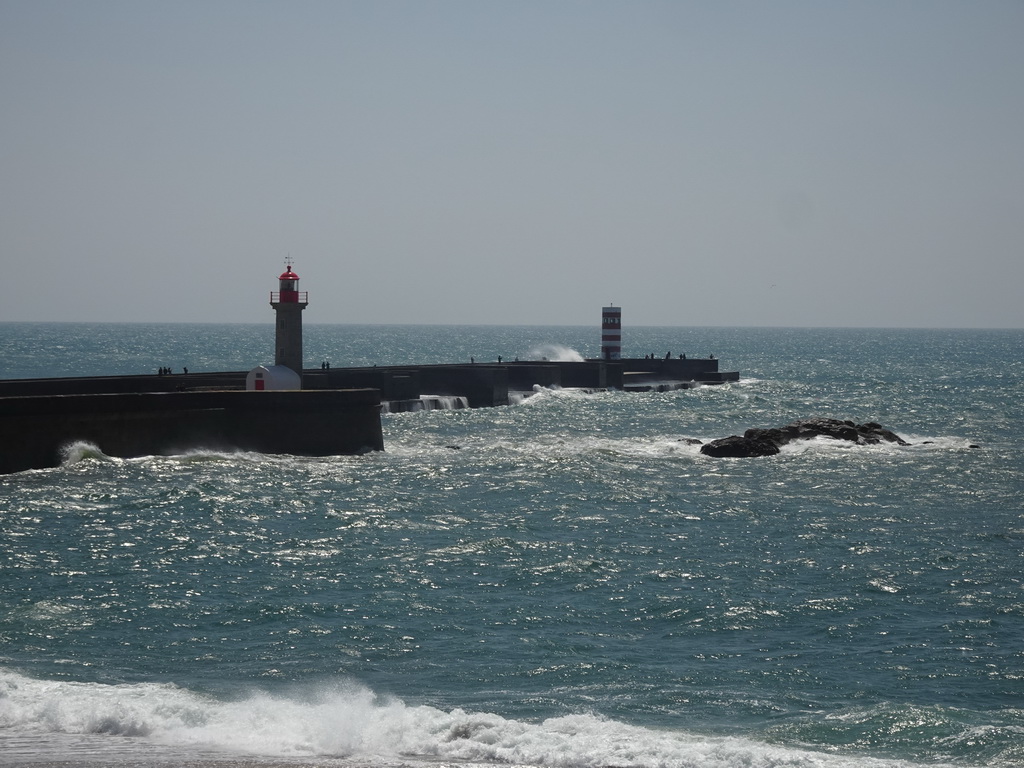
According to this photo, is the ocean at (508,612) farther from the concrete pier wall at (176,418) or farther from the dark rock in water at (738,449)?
the dark rock in water at (738,449)

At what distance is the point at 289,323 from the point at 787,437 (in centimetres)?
1703

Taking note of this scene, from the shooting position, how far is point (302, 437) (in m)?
37.3

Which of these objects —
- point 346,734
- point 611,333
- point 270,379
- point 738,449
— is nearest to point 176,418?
point 270,379

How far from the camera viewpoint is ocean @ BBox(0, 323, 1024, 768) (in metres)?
13.9

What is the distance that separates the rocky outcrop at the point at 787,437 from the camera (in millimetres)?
41094

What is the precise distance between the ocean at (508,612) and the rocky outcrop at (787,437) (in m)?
2.26

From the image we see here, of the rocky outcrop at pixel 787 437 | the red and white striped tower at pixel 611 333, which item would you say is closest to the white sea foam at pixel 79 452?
the rocky outcrop at pixel 787 437

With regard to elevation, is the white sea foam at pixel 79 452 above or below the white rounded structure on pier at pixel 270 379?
below

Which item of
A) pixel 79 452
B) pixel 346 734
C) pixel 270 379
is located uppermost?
pixel 270 379

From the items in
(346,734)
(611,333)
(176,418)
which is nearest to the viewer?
(346,734)

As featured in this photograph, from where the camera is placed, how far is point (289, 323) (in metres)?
41.6

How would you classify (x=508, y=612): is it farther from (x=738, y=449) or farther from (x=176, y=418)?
(x=738, y=449)

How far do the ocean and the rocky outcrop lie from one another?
226 cm

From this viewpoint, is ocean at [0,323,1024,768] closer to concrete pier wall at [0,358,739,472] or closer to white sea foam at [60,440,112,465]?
white sea foam at [60,440,112,465]
